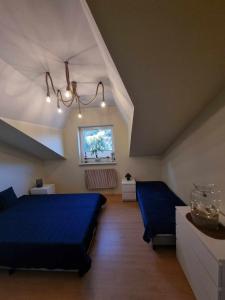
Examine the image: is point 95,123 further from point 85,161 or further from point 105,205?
point 105,205

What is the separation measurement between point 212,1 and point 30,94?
2.58 m

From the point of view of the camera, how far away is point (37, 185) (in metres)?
4.17

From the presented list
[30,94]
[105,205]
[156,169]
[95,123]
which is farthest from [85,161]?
[30,94]

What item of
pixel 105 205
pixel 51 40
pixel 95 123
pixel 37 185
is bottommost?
pixel 105 205

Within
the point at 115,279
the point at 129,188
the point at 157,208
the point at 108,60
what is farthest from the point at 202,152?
the point at 129,188

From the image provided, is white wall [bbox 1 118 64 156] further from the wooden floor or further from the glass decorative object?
the glass decorative object

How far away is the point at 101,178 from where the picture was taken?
14.7 feet

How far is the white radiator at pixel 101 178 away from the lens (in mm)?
4457

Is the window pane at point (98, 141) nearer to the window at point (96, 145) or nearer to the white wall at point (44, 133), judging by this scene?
the window at point (96, 145)

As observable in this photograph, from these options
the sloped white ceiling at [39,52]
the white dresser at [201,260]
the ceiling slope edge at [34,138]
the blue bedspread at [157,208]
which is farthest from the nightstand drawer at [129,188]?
the sloped white ceiling at [39,52]

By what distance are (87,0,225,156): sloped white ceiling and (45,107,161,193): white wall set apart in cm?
241

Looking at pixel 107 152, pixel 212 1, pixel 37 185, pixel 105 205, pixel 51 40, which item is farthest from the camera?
pixel 107 152

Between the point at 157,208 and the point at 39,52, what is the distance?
8.80 feet

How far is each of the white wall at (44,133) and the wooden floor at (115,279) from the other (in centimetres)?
219
